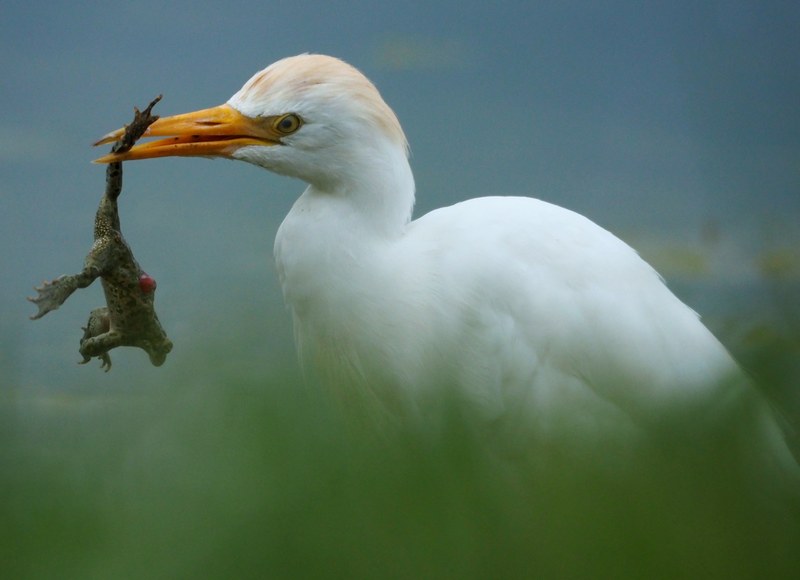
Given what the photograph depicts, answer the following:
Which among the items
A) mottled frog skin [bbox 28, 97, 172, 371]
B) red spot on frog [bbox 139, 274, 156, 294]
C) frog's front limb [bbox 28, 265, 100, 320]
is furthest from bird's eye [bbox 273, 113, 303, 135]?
frog's front limb [bbox 28, 265, 100, 320]

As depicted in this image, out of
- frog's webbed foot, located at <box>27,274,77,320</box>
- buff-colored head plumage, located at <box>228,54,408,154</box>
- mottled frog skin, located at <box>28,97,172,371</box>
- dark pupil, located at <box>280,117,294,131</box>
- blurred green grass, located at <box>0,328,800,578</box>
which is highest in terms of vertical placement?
buff-colored head plumage, located at <box>228,54,408,154</box>

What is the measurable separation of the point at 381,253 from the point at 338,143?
30 centimetres

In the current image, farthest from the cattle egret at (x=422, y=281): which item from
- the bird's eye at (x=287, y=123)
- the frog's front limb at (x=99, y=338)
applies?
the frog's front limb at (x=99, y=338)

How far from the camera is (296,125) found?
2363 mm

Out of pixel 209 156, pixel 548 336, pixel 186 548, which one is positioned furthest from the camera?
pixel 209 156

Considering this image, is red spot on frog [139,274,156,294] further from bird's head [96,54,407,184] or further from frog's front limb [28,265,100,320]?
bird's head [96,54,407,184]

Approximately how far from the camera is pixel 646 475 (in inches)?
20.5

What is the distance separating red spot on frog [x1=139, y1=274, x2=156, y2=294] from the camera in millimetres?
2016

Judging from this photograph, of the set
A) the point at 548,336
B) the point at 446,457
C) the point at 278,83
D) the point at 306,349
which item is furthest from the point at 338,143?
the point at 446,457

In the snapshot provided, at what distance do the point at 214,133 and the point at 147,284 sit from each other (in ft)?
1.81

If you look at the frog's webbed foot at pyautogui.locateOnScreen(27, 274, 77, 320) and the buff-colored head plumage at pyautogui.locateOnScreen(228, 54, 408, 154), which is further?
the buff-colored head plumage at pyautogui.locateOnScreen(228, 54, 408, 154)

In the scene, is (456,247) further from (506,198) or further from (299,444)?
(299,444)

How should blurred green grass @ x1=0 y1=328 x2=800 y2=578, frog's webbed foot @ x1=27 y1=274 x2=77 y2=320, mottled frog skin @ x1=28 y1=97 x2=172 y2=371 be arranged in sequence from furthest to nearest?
1. mottled frog skin @ x1=28 y1=97 x2=172 y2=371
2. frog's webbed foot @ x1=27 y1=274 x2=77 y2=320
3. blurred green grass @ x1=0 y1=328 x2=800 y2=578

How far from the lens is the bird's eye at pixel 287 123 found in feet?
7.72
